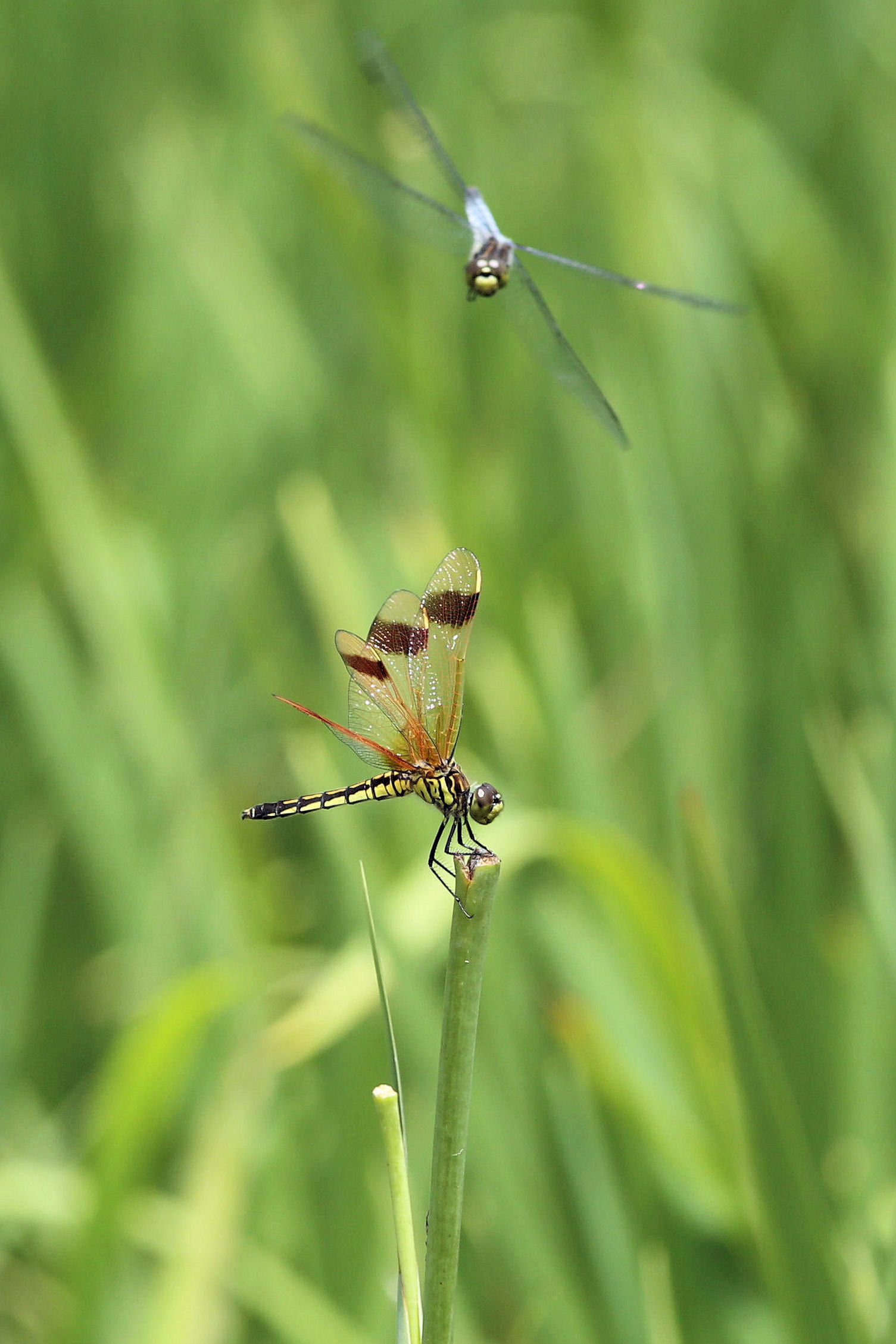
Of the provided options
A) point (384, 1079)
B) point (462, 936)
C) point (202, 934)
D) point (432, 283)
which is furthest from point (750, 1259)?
point (432, 283)

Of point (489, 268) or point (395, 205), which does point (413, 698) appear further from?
point (395, 205)

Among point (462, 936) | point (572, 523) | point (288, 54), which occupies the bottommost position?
point (462, 936)

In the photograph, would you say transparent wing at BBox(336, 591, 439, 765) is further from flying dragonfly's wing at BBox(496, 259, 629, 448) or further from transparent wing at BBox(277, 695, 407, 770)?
flying dragonfly's wing at BBox(496, 259, 629, 448)

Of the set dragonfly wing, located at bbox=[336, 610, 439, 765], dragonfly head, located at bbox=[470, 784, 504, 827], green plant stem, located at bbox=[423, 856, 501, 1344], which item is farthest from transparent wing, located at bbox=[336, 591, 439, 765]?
green plant stem, located at bbox=[423, 856, 501, 1344]

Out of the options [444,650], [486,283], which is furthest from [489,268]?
[444,650]

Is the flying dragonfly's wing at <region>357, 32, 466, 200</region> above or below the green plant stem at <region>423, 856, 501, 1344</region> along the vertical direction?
above

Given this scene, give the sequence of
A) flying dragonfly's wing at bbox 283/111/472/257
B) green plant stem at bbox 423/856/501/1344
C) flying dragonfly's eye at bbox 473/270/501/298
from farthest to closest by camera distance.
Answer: flying dragonfly's wing at bbox 283/111/472/257, flying dragonfly's eye at bbox 473/270/501/298, green plant stem at bbox 423/856/501/1344

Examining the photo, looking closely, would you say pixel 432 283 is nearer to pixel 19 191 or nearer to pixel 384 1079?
pixel 19 191

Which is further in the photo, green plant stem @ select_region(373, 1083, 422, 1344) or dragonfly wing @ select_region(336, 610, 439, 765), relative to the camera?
dragonfly wing @ select_region(336, 610, 439, 765)
